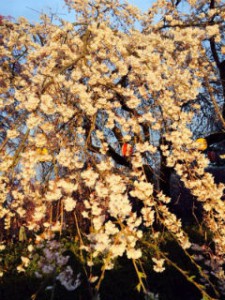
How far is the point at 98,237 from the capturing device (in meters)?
2.56

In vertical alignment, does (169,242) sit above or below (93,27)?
below

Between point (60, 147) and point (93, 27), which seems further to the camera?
point (93, 27)

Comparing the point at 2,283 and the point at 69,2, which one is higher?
the point at 69,2

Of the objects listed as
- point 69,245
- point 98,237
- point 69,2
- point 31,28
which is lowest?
point 98,237

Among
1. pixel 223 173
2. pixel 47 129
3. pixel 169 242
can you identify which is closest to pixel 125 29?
pixel 169 242

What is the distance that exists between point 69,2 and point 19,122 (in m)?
6.11

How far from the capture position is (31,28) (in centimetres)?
696

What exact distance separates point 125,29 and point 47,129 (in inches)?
194

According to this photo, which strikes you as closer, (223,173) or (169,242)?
(169,242)

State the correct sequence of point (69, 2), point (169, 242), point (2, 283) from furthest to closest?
point (69, 2) < point (169, 242) < point (2, 283)

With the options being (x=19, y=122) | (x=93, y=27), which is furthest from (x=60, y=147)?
(x=93, y=27)

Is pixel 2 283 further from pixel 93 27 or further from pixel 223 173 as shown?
pixel 223 173

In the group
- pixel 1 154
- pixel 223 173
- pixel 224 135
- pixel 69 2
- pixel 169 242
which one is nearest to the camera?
pixel 1 154

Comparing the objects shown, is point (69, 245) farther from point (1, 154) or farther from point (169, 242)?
point (1, 154)
